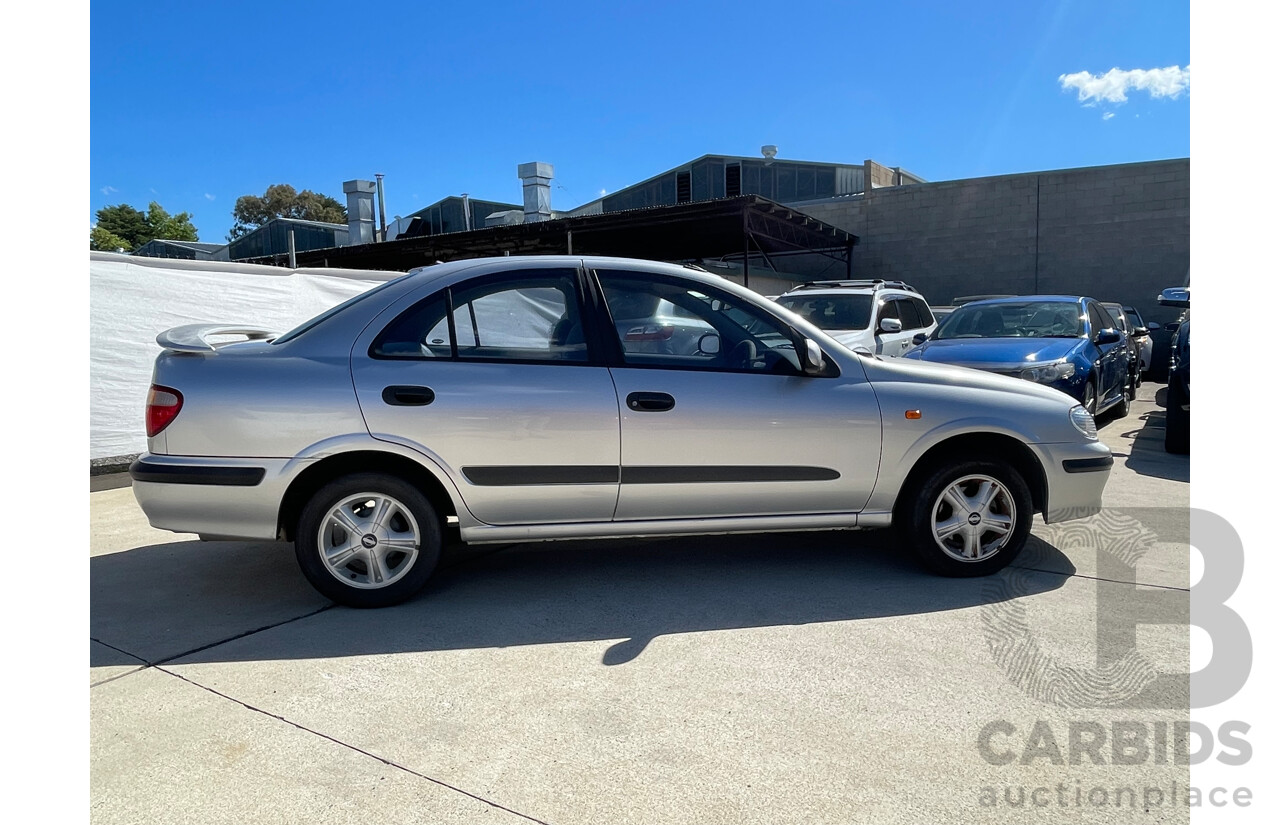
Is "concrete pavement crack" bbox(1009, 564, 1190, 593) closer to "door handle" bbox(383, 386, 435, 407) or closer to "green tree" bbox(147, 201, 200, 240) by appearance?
"door handle" bbox(383, 386, 435, 407)

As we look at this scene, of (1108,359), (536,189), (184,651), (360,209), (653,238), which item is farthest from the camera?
(360,209)

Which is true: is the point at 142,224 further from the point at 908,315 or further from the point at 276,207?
the point at 908,315

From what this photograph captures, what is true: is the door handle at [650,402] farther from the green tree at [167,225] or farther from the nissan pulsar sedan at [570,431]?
the green tree at [167,225]

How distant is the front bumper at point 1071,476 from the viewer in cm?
454

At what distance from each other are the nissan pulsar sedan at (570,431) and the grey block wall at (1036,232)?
65.4 feet

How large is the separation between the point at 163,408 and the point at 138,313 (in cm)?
425

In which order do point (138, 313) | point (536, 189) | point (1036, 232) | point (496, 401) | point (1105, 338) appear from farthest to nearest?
point (536, 189) < point (1036, 232) < point (1105, 338) < point (138, 313) < point (496, 401)

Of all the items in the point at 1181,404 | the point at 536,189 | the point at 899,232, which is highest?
the point at 536,189

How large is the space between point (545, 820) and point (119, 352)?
262 inches

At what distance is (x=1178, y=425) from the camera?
8.30 meters

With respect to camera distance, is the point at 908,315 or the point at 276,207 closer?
the point at 908,315

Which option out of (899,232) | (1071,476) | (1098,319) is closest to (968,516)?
(1071,476)

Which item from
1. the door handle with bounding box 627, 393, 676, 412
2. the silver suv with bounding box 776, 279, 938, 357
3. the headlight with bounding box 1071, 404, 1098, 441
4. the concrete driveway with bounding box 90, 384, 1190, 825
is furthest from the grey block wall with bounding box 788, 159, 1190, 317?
the door handle with bounding box 627, 393, 676, 412

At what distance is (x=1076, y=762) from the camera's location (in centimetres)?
277
